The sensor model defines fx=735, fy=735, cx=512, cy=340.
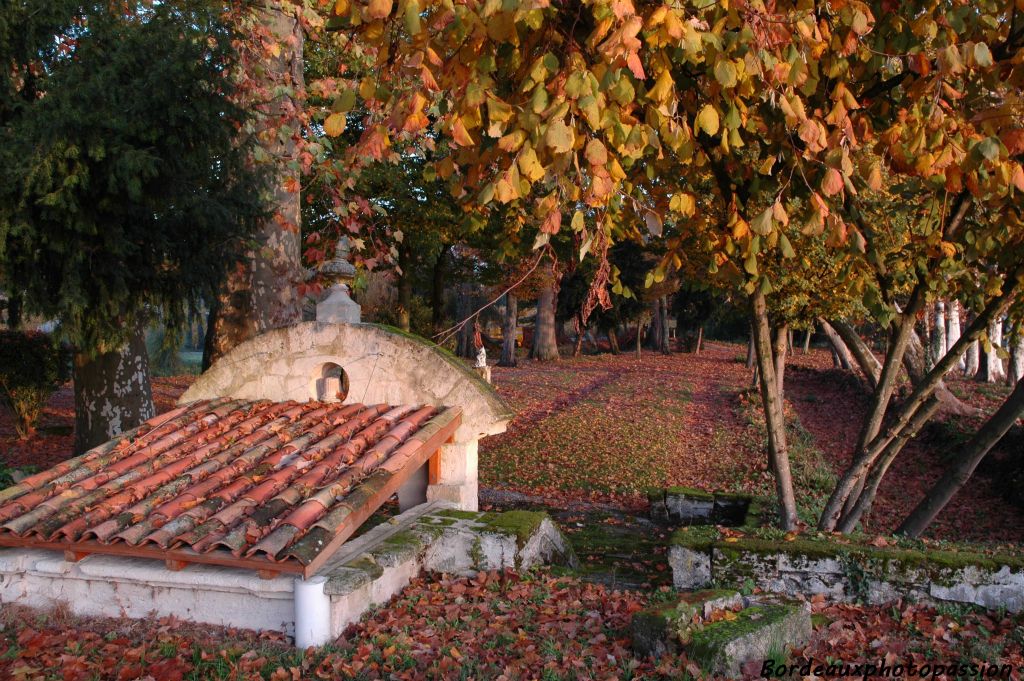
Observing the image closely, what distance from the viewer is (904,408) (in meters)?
6.55

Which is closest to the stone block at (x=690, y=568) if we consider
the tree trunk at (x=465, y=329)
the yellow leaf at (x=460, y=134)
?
the yellow leaf at (x=460, y=134)

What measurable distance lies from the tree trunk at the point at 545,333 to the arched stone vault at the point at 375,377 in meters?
24.2

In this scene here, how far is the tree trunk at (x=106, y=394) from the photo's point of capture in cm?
866

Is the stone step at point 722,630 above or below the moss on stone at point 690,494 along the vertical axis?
above

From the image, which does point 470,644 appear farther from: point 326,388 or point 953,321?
point 953,321

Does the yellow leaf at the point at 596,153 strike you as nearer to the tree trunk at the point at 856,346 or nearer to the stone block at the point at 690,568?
the stone block at the point at 690,568

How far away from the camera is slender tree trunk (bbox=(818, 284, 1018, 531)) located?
6.33 meters

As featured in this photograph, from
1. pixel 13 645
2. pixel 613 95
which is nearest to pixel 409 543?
pixel 13 645

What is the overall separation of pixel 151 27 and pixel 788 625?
8800 mm

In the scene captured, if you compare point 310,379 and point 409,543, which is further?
point 310,379

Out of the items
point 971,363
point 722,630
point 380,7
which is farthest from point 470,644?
point 971,363

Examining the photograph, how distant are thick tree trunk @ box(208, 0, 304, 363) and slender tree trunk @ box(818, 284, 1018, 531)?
22.2ft

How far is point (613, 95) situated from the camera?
3.88 metres

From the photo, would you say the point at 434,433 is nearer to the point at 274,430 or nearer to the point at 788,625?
the point at 274,430
